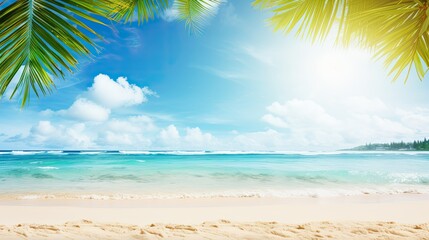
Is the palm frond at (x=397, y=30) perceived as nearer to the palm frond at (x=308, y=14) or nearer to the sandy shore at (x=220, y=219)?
the palm frond at (x=308, y=14)

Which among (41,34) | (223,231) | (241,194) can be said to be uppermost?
(41,34)

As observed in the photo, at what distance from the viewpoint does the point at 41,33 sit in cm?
122

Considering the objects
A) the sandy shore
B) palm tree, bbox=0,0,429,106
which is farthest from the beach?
palm tree, bbox=0,0,429,106

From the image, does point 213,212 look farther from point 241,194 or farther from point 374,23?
point 374,23

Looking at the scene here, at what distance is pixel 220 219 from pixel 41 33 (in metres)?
4.23

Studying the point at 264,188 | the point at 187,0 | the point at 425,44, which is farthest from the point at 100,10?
the point at 264,188

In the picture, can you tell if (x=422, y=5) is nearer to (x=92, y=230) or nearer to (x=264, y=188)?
(x=92, y=230)

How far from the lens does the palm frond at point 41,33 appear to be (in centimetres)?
116

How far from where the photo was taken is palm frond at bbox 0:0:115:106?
1156mm

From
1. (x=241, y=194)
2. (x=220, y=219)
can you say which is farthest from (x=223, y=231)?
(x=241, y=194)

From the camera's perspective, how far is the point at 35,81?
1.44 metres

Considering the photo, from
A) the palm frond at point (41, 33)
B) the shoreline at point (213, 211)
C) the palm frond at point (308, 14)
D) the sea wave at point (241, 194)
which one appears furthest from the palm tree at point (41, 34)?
the sea wave at point (241, 194)

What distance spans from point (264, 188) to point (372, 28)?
838cm

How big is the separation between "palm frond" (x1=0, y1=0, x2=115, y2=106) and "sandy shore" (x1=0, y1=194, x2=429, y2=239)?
2.76 metres
